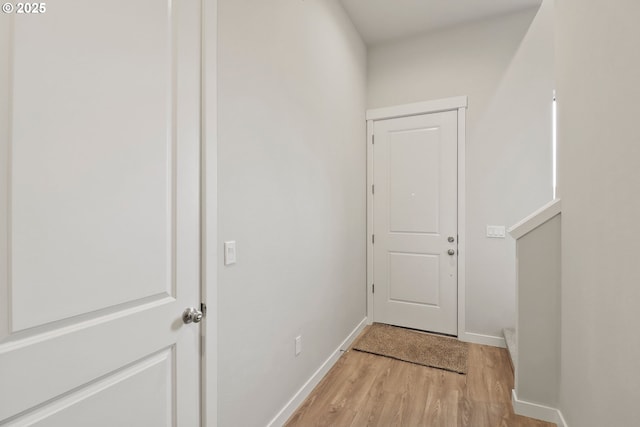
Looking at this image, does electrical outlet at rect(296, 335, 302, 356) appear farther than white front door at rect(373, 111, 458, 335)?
No

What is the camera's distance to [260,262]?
5.32 ft

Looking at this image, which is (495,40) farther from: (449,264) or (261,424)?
(261,424)

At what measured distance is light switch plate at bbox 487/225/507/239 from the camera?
287cm

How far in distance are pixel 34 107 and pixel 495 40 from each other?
3.50 meters

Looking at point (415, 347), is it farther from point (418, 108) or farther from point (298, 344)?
point (418, 108)

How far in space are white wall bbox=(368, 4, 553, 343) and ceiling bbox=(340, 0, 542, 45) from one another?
0.11 meters

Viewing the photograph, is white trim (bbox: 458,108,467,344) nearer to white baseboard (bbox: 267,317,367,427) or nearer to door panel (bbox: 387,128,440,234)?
door panel (bbox: 387,128,440,234)

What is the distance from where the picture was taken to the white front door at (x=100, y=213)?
732mm

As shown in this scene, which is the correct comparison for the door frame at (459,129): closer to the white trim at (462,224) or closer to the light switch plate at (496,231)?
the white trim at (462,224)

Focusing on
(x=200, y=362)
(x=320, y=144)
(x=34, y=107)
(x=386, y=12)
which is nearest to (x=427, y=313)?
(x=320, y=144)

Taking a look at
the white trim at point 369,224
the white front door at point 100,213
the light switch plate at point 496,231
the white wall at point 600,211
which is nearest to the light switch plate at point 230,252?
the white front door at point 100,213

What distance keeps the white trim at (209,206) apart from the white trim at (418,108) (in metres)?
2.33

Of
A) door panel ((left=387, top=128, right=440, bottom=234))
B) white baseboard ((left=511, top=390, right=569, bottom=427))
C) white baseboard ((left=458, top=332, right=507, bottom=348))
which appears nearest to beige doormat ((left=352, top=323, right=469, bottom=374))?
white baseboard ((left=458, top=332, right=507, bottom=348))

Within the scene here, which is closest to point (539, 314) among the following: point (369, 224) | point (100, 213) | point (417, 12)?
point (369, 224)
